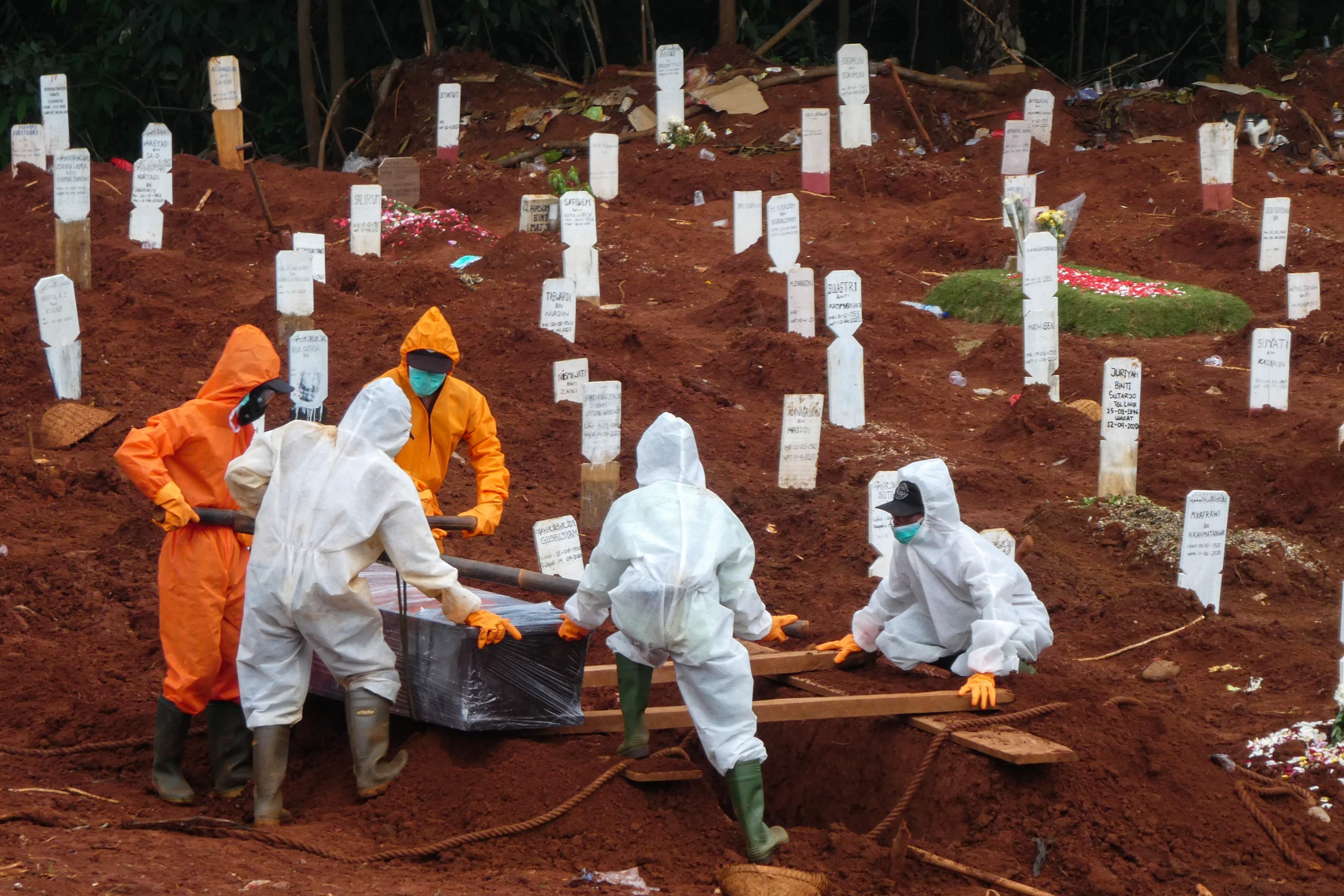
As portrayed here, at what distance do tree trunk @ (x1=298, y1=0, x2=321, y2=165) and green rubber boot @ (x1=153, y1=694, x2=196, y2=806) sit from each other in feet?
44.6

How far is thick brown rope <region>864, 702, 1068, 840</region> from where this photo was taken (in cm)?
491

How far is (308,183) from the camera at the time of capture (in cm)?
1519

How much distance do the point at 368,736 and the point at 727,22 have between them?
14.4 meters

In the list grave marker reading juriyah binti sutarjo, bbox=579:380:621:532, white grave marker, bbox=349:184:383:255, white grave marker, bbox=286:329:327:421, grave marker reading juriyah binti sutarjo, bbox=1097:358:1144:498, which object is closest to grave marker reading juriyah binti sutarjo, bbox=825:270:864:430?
grave marker reading juriyah binti sutarjo, bbox=1097:358:1144:498

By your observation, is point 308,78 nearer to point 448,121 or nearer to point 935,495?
point 448,121

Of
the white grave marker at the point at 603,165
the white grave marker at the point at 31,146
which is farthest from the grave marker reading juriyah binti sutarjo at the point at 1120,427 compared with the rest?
the white grave marker at the point at 31,146

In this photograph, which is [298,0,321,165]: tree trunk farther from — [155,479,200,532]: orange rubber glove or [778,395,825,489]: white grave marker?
[155,479,200,532]: orange rubber glove

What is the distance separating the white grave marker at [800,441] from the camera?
8.28m

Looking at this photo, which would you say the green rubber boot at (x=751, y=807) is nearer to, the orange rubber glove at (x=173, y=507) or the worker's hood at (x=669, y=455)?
the worker's hood at (x=669, y=455)

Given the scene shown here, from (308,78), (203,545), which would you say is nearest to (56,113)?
(308,78)

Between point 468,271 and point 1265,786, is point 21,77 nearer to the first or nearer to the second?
point 468,271

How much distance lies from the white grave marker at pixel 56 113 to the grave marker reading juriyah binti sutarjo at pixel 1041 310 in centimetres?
915

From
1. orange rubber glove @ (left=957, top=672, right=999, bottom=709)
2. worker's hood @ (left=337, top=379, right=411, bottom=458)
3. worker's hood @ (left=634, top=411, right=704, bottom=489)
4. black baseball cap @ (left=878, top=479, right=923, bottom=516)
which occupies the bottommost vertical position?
orange rubber glove @ (left=957, top=672, right=999, bottom=709)

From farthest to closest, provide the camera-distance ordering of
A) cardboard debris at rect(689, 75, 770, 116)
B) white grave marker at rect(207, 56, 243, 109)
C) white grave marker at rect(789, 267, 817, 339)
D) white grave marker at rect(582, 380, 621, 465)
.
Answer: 1. cardboard debris at rect(689, 75, 770, 116)
2. white grave marker at rect(207, 56, 243, 109)
3. white grave marker at rect(789, 267, 817, 339)
4. white grave marker at rect(582, 380, 621, 465)
